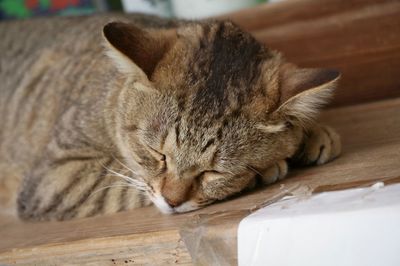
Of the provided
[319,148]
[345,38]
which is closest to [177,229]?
[319,148]

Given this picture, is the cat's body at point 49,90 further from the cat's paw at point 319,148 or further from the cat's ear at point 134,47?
the cat's paw at point 319,148

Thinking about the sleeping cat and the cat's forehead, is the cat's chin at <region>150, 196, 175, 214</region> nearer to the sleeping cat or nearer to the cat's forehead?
the sleeping cat

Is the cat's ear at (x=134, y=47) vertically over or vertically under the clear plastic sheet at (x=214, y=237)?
over

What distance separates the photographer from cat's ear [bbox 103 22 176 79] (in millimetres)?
1440

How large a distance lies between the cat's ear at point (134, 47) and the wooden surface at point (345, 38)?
0.85 metres

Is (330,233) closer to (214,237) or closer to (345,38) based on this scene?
(214,237)

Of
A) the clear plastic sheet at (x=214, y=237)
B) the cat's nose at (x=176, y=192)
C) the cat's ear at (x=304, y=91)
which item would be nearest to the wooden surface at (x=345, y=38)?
the cat's ear at (x=304, y=91)

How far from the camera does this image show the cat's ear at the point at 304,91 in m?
1.37

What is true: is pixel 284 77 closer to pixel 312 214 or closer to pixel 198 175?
pixel 198 175

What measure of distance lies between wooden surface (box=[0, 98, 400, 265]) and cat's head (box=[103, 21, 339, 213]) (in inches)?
2.7

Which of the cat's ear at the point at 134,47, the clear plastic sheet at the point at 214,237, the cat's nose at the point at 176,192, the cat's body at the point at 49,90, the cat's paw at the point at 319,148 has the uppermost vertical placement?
the cat's ear at the point at 134,47

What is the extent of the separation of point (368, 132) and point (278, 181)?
438 mm

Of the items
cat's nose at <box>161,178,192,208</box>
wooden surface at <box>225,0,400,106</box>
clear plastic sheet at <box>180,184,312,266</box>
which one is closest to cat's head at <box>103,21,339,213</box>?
cat's nose at <box>161,178,192,208</box>

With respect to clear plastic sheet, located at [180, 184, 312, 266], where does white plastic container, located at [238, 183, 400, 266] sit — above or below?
above
